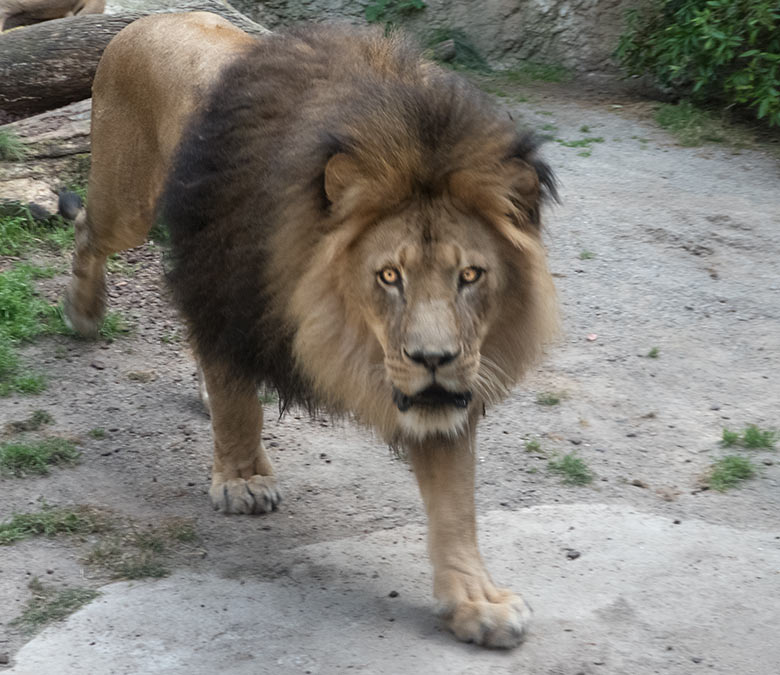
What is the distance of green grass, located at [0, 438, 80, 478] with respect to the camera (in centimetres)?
388

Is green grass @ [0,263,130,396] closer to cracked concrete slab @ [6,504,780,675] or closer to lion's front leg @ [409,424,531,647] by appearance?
cracked concrete slab @ [6,504,780,675]

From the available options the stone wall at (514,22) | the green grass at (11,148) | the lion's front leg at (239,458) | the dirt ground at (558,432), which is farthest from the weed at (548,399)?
Result: the stone wall at (514,22)

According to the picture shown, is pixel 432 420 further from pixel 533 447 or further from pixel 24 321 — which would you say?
pixel 24 321

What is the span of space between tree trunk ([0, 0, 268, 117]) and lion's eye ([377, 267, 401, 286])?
14.6ft

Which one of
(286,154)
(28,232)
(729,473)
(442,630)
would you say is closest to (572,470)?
(729,473)

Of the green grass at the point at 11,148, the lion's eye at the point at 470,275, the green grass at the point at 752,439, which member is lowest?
the green grass at the point at 752,439

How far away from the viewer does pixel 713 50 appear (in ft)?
25.7

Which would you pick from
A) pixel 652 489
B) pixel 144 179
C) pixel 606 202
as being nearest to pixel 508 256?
pixel 652 489

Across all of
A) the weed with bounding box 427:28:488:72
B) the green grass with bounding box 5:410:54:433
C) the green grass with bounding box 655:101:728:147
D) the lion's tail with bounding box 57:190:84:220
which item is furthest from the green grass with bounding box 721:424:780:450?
the weed with bounding box 427:28:488:72

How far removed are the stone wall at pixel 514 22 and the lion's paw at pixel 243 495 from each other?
6751 millimetres

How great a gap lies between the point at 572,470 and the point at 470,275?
60.4 inches

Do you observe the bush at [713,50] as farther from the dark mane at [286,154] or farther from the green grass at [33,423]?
the green grass at [33,423]

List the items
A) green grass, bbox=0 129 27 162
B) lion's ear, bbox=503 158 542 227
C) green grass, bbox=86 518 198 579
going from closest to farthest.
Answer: lion's ear, bbox=503 158 542 227 < green grass, bbox=86 518 198 579 < green grass, bbox=0 129 27 162

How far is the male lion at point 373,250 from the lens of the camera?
2730mm
